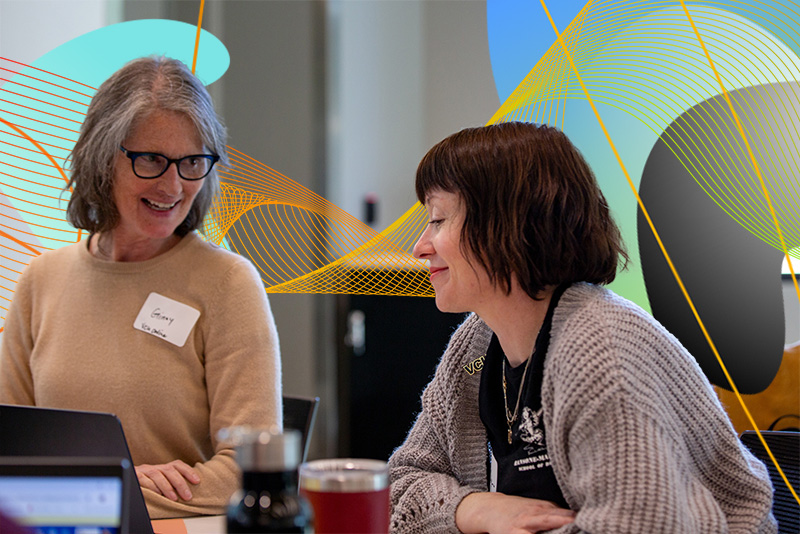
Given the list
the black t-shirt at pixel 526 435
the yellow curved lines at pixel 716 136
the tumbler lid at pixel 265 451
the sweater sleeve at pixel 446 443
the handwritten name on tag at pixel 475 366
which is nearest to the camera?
the tumbler lid at pixel 265 451

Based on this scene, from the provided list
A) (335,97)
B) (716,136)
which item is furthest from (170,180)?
(335,97)

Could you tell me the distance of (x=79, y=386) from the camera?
5.66 feet

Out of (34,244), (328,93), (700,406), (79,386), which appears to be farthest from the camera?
(328,93)

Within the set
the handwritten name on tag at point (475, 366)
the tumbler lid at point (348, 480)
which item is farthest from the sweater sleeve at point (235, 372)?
the tumbler lid at point (348, 480)

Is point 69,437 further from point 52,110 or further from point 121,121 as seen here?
point 52,110

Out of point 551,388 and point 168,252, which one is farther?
point 168,252

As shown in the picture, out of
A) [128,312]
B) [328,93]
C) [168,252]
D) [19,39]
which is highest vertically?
[328,93]

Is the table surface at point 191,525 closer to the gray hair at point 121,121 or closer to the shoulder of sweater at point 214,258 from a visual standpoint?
the shoulder of sweater at point 214,258

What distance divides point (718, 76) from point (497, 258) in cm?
83

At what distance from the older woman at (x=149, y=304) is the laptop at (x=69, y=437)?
489 mm

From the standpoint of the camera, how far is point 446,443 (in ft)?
4.83

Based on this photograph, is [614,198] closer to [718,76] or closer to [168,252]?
[718,76]

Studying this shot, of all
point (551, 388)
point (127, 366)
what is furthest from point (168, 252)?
point (551, 388)

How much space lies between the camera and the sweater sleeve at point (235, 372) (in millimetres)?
1595
